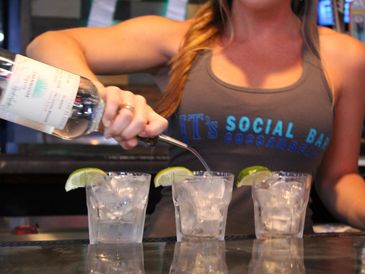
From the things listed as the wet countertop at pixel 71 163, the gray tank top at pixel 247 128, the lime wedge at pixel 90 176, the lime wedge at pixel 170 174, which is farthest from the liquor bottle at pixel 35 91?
the wet countertop at pixel 71 163

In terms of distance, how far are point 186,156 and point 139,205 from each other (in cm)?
49

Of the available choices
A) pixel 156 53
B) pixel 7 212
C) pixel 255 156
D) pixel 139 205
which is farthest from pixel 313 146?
pixel 7 212

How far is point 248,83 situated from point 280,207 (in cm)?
53

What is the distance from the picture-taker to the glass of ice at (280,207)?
1281mm

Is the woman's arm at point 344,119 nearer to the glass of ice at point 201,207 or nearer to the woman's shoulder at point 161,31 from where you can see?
the woman's shoulder at point 161,31

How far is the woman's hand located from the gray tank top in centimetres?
48

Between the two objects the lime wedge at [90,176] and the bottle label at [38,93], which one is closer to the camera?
the bottle label at [38,93]

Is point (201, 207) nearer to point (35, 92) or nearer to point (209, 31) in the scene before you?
point (35, 92)

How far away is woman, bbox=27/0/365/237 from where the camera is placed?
1650 millimetres

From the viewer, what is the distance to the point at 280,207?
128cm

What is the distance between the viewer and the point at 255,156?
5.45ft

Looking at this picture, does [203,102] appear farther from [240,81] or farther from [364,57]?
[364,57]

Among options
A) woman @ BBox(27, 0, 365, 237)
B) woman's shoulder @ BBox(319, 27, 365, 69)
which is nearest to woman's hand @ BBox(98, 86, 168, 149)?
woman @ BBox(27, 0, 365, 237)

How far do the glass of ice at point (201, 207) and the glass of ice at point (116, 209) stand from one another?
76mm
